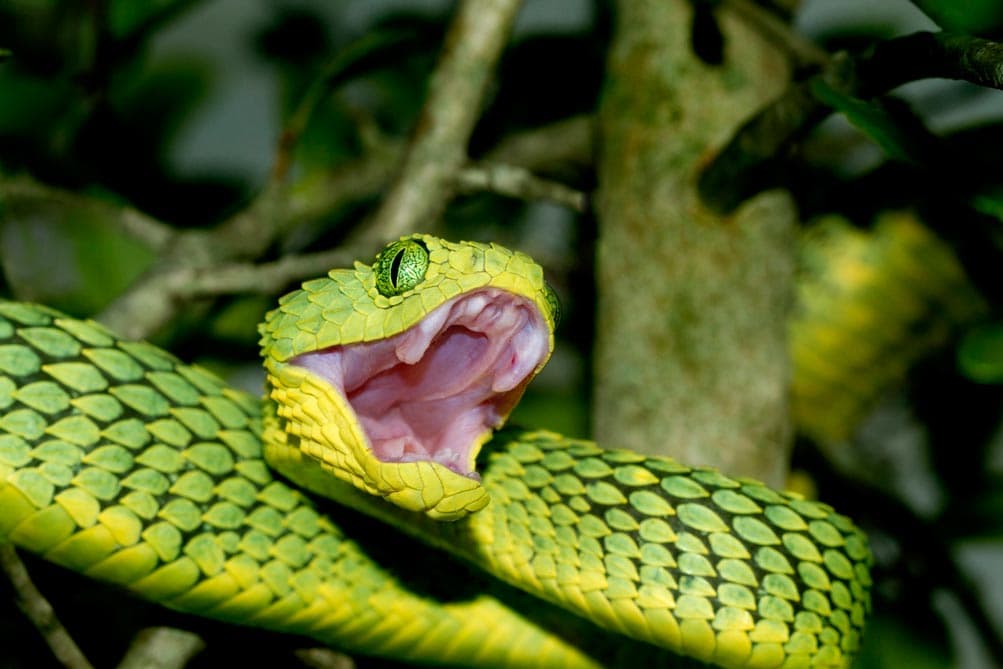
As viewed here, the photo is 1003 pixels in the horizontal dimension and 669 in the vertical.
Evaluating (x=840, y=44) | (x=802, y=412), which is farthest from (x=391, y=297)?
(x=802, y=412)

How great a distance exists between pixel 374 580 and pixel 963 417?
194cm

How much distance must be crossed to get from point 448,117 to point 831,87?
0.64 metres

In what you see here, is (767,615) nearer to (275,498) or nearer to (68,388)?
(275,498)

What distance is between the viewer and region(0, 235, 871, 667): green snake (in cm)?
109

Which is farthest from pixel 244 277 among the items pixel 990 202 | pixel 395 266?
pixel 990 202

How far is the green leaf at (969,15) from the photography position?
1059mm

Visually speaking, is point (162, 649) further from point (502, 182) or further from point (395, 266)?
point (502, 182)

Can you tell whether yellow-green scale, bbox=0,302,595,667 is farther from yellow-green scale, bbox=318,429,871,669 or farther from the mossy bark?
the mossy bark

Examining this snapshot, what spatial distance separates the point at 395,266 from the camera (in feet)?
3.59

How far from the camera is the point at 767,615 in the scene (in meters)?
1.16

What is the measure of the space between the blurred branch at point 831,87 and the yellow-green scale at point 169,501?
0.72 m

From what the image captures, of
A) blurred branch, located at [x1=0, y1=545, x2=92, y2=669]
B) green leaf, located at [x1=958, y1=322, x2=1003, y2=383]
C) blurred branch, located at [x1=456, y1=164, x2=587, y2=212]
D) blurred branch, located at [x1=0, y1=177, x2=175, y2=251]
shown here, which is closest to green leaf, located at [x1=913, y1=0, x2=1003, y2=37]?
green leaf, located at [x1=958, y1=322, x2=1003, y2=383]

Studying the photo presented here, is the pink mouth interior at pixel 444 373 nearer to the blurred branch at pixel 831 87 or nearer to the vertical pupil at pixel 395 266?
the vertical pupil at pixel 395 266

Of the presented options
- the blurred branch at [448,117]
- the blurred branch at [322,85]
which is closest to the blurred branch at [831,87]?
the blurred branch at [448,117]
